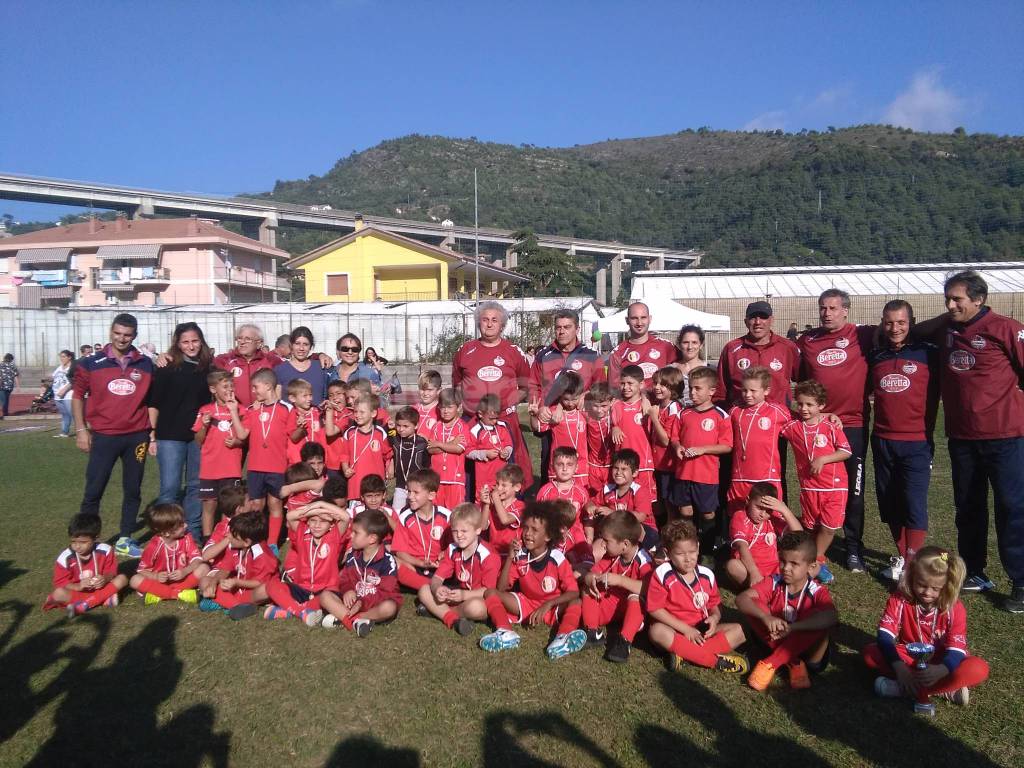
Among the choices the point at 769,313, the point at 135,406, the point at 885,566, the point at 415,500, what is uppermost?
the point at 769,313

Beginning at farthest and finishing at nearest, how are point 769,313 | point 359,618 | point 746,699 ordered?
1. point 769,313
2. point 359,618
3. point 746,699

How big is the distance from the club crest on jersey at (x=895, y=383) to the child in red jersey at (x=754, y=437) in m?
0.74

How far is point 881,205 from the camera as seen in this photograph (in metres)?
52.9

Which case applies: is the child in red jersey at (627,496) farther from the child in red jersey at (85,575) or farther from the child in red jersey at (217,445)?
the child in red jersey at (85,575)

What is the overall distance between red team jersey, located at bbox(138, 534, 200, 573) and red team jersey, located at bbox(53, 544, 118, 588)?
8.5 inches

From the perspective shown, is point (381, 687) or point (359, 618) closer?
point (381, 687)

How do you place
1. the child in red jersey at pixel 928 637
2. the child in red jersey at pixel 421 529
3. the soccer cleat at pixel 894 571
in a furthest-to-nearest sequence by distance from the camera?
the soccer cleat at pixel 894 571, the child in red jersey at pixel 421 529, the child in red jersey at pixel 928 637

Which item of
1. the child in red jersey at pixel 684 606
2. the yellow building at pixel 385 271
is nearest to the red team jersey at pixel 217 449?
the child in red jersey at pixel 684 606

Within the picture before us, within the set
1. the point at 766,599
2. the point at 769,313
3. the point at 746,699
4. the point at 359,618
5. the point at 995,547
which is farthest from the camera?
the point at 995,547

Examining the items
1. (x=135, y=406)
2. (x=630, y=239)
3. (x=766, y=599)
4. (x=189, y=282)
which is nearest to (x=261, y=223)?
(x=189, y=282)

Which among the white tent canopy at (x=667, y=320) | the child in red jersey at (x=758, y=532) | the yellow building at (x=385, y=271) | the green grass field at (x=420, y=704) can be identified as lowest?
the green grass field at (x=420, y=704)

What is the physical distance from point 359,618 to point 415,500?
962mm

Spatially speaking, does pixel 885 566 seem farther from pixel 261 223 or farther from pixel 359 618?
pixel 261 223

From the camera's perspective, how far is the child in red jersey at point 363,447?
5.86m
